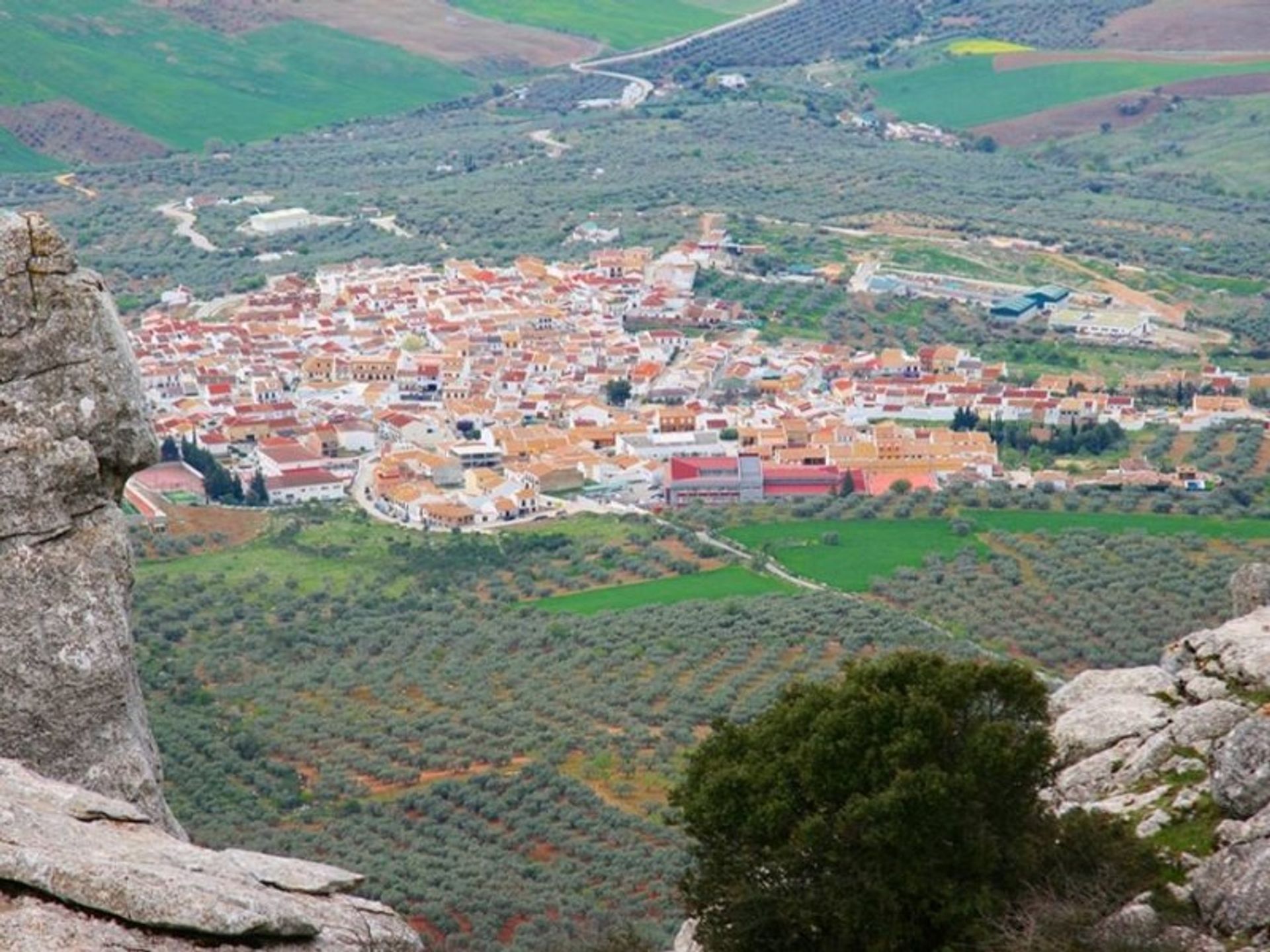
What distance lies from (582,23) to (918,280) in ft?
258

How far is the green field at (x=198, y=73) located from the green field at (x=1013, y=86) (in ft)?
93.1

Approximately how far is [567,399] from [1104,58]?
251 ft

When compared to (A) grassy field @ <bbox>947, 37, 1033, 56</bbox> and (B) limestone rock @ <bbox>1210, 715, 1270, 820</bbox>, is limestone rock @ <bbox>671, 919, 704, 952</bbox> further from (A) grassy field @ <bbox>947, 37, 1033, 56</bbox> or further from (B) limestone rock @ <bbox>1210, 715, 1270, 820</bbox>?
(A) grassy field @ <bbox>947, 37, 1033, 56</bbox>

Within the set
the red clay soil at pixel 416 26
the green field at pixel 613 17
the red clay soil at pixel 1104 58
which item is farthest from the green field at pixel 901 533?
the green field at pixel 613 17

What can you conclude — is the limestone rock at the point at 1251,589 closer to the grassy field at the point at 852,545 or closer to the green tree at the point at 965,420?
the grassy field at the point at 852,545

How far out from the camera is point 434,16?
149 meters

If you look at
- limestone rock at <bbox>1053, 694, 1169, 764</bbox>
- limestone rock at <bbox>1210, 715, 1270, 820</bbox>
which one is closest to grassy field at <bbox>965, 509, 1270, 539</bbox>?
limestone rock at <bbox>1053, 694, 1169, 764</bbox>

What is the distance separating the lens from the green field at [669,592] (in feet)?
141

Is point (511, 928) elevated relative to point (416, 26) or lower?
lower

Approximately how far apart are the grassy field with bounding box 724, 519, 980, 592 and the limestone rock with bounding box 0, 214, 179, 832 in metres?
29.7

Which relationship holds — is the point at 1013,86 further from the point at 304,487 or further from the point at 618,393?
the point at 304,487

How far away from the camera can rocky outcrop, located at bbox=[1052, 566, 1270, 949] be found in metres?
15.5

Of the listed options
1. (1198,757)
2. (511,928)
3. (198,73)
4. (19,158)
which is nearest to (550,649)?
(511,928)

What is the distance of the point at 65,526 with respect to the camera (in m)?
14.9
